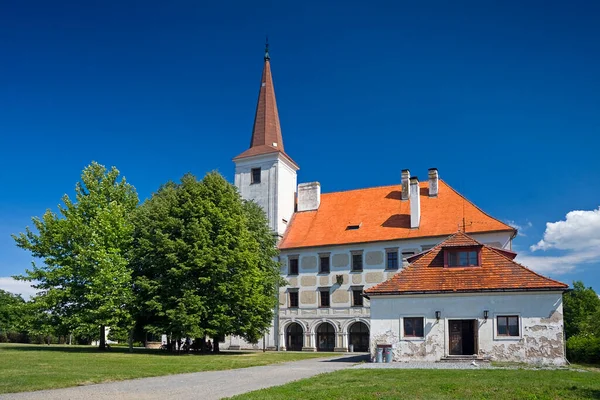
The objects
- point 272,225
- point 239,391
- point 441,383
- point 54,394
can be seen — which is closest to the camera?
point 54,394

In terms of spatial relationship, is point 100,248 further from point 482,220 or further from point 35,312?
point 482,220

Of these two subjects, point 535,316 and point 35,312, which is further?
point 35,312

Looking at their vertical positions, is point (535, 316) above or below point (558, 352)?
above

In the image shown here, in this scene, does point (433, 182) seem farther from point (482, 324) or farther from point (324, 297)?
point (482, 324)

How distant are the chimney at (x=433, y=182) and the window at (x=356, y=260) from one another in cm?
765

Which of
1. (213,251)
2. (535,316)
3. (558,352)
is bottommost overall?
(558,352)

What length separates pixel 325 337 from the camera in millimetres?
45188

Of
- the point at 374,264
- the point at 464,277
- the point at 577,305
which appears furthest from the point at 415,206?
the point at 577,305

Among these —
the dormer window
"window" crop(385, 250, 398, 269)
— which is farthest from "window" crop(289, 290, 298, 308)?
the dormer window

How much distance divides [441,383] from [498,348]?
39.0 feet

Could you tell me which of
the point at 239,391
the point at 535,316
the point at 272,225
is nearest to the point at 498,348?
the point at 535,316

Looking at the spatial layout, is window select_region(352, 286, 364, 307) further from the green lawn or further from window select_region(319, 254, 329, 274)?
the green lawn

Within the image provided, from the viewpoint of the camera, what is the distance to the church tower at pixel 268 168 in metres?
50.2

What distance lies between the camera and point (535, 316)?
24.8m
